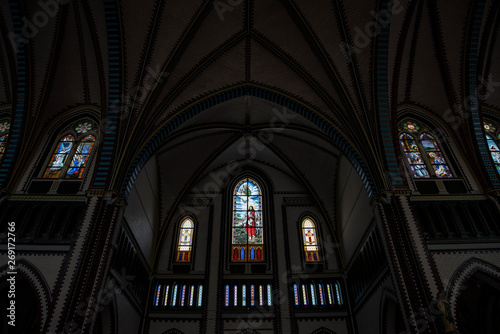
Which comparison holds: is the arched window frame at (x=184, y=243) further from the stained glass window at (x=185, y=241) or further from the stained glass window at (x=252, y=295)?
the stained glass window at (x=252, y=295)

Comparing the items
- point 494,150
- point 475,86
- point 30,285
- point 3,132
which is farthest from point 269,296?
point 3,132

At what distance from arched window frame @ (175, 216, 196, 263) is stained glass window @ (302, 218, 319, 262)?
5.75 metres

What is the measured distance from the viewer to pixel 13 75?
43.2 ft

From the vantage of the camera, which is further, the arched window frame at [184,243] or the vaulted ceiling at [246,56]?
the arched window frame at [184,243]

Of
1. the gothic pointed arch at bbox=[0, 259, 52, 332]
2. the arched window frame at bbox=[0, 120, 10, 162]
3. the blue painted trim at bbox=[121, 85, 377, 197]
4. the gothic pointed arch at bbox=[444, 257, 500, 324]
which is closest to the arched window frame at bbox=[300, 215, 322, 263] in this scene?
the blue painted trim at bbox=[121, 85, 377, 197]

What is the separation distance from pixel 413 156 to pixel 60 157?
1469 centimetres

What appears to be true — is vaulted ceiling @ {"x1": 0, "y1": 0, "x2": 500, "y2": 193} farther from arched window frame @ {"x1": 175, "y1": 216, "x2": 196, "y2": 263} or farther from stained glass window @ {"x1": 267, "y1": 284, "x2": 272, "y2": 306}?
stained glass window @ {"x1": 267, "y1": 284, "x2": 272, "y2": 306}

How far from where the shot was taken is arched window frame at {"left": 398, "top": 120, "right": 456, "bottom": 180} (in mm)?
13500

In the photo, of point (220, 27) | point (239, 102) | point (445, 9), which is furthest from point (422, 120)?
point (220, 27)

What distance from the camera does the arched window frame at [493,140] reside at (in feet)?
45.6

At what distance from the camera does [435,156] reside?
14.2 metres

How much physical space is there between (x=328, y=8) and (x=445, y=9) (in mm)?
4604

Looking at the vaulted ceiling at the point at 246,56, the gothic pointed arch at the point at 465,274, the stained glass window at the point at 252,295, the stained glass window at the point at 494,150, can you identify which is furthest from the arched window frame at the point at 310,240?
the stained glass window at the point at 494,150

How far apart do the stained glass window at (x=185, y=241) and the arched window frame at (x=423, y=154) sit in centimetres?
1082
